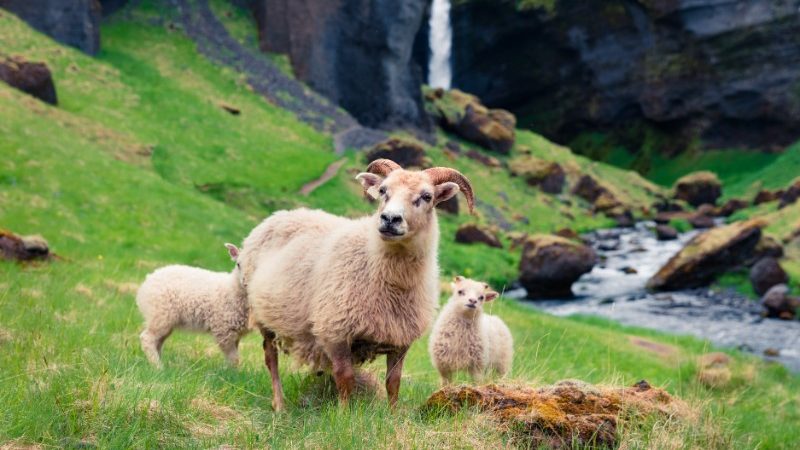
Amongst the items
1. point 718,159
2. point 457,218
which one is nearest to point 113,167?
point 457,218

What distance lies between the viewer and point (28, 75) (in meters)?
37.3

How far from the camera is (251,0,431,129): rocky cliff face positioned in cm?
6184

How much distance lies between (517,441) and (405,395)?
257 centimetres

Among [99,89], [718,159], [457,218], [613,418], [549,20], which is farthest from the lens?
[549,20]

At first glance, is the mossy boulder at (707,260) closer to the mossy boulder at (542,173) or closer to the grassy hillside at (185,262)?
the grassy hillside at (185,262)

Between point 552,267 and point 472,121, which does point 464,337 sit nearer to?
point 552,267

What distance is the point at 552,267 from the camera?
117ft

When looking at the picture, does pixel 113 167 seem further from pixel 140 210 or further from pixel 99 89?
pixel 99 89

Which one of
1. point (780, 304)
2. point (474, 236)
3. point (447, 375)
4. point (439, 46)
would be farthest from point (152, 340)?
point (439, 46)

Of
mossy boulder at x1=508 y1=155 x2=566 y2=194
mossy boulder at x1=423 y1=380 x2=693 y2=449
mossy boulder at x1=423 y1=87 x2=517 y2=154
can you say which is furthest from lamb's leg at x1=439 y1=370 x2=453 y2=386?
mossy boulder at x1=423 y1=87 x2=517 y2=154

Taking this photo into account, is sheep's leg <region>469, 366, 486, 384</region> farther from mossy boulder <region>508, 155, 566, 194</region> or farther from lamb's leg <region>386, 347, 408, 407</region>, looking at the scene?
mossy boulder <region>508, 155, 566, 194</region>

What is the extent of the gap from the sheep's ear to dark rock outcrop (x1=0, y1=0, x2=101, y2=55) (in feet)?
151

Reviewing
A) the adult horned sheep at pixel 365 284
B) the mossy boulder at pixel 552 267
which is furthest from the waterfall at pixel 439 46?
the adult horned sheep at pixel 365 284

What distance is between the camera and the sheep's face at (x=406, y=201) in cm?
764
